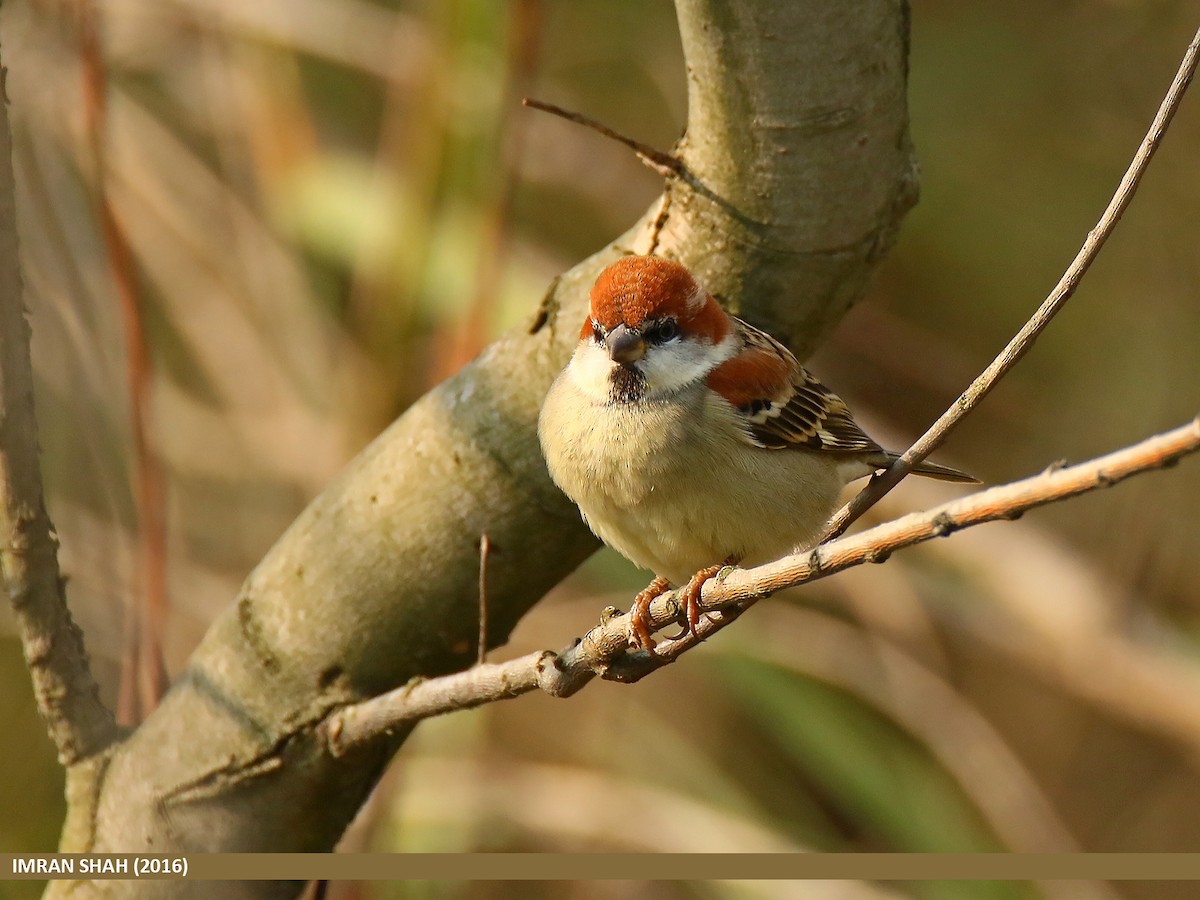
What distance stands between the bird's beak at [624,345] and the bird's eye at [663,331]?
0.9 inches

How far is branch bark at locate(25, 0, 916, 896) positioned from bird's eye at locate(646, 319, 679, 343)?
0.17 metres

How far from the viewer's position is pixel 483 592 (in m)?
2.09

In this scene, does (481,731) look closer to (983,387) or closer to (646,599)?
(646,599)

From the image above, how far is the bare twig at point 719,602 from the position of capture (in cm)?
115

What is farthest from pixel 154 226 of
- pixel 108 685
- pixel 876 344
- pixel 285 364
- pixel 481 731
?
pixel 876 344

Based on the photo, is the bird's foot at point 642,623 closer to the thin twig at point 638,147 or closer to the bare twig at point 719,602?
the bare twig at point 719,602

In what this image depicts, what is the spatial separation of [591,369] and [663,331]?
6.8 inches

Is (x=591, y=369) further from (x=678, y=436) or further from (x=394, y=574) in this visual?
(x=394, y=574)

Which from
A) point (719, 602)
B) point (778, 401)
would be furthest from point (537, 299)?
point (719, 602)

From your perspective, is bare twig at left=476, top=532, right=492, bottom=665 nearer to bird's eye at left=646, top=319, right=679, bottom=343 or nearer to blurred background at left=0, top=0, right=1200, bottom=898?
bird's eye at left=646, top=319, right=679, bottom=343

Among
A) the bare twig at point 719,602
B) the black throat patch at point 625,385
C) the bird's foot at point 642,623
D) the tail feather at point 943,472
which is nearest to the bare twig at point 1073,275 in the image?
the bare twig at point 719,602

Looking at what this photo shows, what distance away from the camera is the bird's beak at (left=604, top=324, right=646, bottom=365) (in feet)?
7.81

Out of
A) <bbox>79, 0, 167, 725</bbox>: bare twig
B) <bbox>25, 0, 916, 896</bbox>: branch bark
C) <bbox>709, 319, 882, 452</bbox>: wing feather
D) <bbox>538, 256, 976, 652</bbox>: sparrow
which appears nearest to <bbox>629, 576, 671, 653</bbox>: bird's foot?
<bbox>538, 256, 976, 652</bbox>: sparrow

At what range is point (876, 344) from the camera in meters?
4.75
